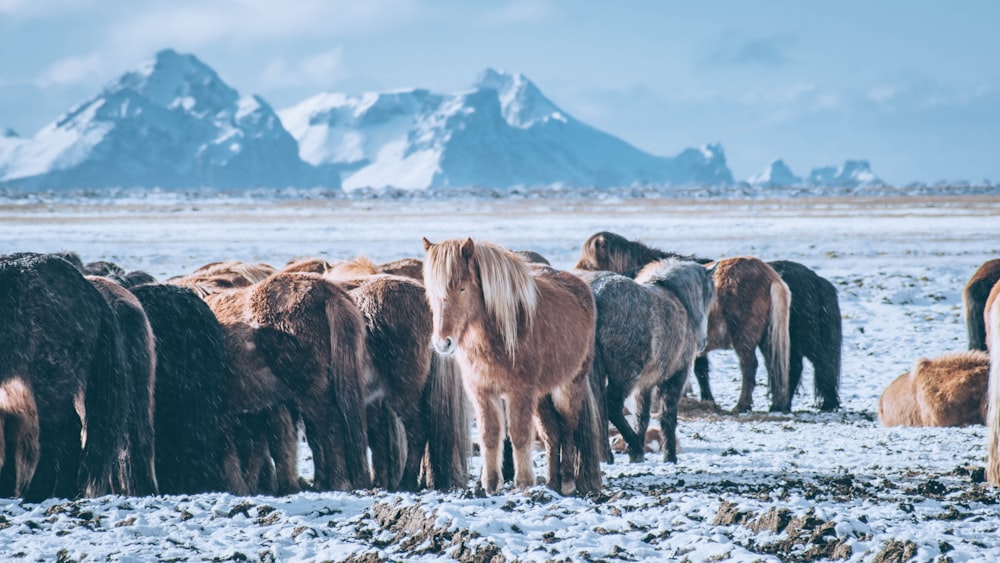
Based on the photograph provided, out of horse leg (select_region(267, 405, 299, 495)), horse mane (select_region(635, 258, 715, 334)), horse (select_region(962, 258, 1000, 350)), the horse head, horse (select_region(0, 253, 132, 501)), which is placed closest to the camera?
horse (select_region(0, 253, 132, 501))

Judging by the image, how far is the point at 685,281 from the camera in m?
7.74

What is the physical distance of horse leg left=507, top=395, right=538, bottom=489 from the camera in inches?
208

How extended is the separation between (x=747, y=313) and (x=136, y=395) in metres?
6.20

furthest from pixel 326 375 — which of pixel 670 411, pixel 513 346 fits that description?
pixel 670 411

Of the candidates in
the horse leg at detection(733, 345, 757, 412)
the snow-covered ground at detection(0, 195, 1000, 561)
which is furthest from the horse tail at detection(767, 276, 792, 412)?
the snow-covered ground at detection(0, 195, 1000, 561)

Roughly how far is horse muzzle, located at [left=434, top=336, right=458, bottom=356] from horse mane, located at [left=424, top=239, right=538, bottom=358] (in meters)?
0.27

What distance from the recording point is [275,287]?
5906mm

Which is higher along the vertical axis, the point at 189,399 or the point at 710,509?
the point at 189,399

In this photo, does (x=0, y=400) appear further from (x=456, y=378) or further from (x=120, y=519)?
(x=456, y=378)

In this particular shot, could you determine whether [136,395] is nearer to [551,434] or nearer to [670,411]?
[551,434]

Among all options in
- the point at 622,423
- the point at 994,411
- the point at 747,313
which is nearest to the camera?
the point at 994,411

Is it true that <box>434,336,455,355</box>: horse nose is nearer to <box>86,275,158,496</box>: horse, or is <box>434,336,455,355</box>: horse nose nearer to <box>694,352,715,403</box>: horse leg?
<box>86,275,158,496</box>: horse

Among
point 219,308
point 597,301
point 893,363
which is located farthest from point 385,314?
point 893,363

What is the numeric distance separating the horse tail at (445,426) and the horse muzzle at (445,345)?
3.33 ft
